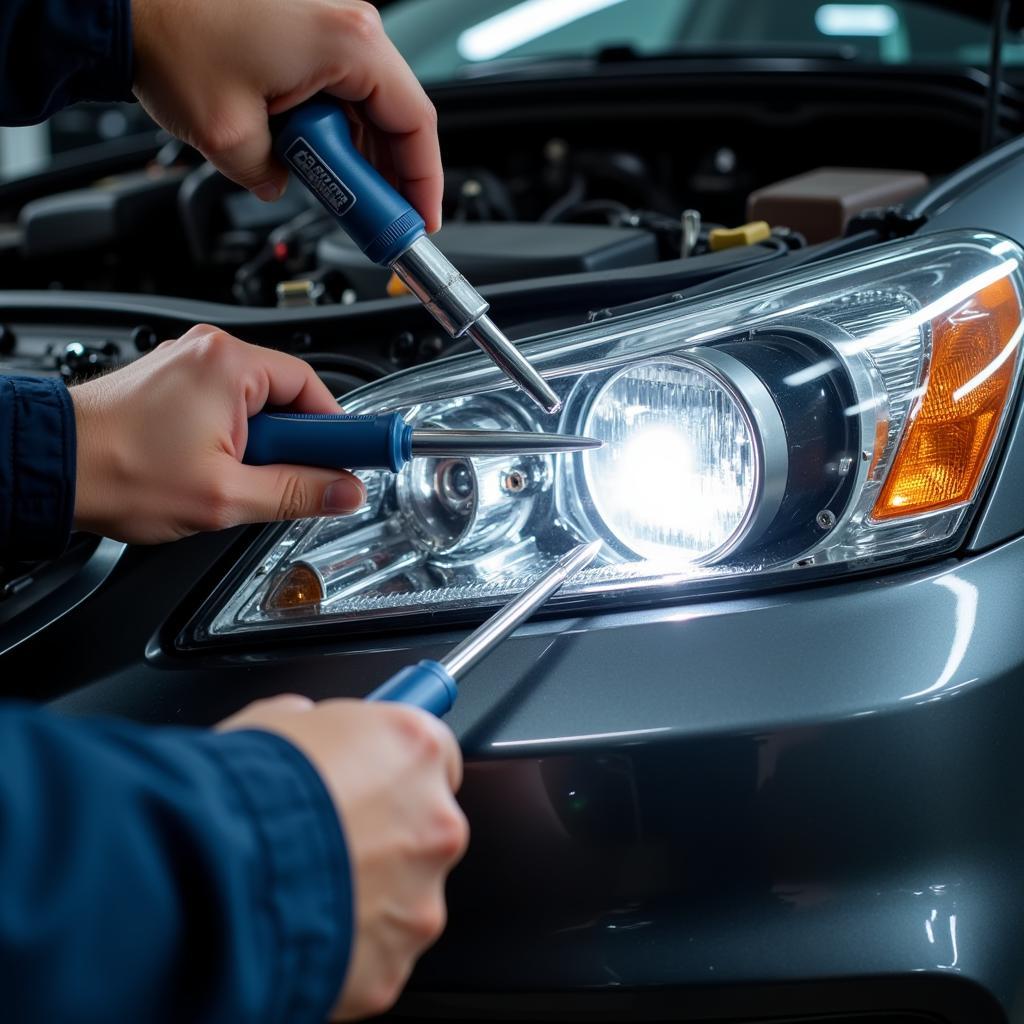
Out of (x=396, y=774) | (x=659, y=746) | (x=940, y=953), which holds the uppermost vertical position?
(x=396, y=774)

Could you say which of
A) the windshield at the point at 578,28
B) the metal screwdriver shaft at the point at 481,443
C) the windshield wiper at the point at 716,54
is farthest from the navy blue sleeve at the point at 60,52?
the windshield at the point at 578,28

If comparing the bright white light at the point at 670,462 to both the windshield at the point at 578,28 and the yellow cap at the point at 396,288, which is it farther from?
the windshield at the point at 578,28

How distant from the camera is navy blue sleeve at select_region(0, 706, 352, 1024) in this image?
0.44 m

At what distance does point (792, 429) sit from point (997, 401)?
0.45 feet

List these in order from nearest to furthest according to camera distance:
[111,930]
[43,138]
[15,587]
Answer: [111,930]
[15,587]
[43,138]

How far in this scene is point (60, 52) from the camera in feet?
3.00

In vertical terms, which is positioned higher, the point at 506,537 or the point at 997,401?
the point at 997,401

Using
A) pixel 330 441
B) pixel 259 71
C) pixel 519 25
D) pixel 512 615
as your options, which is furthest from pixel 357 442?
pixel 519 25

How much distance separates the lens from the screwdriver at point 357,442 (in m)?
0.82

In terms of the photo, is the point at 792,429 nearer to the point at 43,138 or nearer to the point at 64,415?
the point at 64,415

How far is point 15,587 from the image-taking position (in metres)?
1.00

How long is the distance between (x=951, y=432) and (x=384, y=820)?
1.65ft

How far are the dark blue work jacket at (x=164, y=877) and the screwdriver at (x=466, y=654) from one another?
12 cm

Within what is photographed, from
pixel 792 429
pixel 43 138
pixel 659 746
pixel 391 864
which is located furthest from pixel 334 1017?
pixel 43 138
